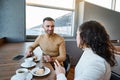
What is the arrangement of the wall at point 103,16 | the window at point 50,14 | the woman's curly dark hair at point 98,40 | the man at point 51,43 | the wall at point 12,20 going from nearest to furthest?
the woman's curly dark hair at point 98,40, the man at point 51,43, the wall at point 12,20, the window at point 50,14, the wall at point 103,16

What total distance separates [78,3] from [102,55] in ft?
9.87

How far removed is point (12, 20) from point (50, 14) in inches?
41.6

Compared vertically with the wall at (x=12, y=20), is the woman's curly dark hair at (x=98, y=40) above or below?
below

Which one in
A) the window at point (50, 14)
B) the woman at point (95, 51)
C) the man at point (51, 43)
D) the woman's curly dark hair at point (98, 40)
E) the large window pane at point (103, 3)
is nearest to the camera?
the woman at point (95, 51)

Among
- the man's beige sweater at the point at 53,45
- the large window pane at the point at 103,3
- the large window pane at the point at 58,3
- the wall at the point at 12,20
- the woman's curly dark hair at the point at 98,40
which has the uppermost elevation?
the large window pane at the point at 103,3

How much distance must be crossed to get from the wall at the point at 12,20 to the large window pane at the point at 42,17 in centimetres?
31

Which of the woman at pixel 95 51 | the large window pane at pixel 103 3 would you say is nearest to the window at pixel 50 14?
the large window pane at pixel 103 3

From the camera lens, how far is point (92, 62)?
0.90 metres

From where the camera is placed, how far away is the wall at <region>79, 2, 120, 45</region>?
142 inches

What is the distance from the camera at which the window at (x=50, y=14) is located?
11.0 ft

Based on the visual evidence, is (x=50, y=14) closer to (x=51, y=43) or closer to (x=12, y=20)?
(x=12, y=20)

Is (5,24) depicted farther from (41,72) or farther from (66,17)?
(41,72)

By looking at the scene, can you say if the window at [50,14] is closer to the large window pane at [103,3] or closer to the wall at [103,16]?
the wall at [103,16]

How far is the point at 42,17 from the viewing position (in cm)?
350
